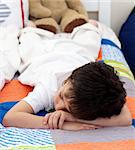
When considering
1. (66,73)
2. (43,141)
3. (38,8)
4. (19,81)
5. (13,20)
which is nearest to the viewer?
(43,141)

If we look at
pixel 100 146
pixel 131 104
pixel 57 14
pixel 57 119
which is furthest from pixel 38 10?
pixel 100 146

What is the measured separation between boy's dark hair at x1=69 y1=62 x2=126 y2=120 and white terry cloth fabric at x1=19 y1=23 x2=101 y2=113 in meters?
0.16

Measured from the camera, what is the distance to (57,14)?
6.81 feet

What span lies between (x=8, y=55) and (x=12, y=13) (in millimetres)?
489

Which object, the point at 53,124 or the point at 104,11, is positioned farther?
the point at 104,11

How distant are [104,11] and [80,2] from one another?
7.1 inches

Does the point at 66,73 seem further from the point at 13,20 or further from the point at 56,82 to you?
the point at 13,20

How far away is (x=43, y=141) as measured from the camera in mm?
852

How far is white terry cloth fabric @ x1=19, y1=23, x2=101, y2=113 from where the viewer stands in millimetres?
1085

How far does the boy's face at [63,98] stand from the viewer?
937 millimetres

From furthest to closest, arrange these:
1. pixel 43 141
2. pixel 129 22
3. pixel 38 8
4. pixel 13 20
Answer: pixel 129 22 → pixel 38 8 → pixel 13 20 → pixel 43 141

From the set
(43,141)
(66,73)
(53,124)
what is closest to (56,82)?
(66,73)

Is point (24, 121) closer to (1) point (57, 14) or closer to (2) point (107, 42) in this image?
(2) point (107, 42)

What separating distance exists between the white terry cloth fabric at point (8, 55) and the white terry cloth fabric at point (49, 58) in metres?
0.03
